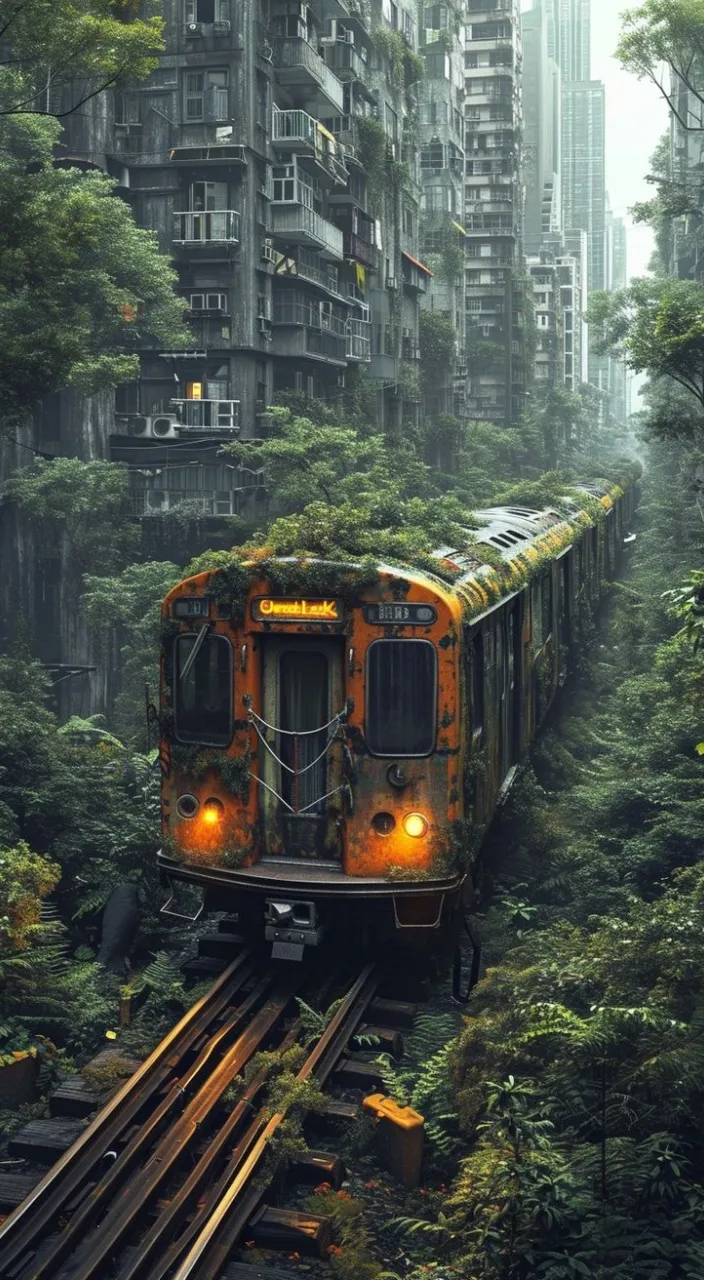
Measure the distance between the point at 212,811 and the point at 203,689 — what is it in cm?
97

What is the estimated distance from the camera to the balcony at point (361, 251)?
42688 millimetres

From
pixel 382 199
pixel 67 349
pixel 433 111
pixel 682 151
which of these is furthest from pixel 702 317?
pixel 433 111

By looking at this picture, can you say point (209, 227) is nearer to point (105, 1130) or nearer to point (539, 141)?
point (105, 1130)

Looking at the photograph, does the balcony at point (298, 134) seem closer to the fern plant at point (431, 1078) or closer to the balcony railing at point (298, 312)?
the balcony railing at point (298, 312)

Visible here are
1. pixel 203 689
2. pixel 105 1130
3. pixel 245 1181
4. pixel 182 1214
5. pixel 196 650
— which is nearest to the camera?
pixel 182 1214

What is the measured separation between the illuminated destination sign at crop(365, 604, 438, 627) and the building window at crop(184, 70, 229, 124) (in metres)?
28.7

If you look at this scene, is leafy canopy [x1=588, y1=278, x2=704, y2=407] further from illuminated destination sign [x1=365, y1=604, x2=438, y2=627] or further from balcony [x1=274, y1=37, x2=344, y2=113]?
illuminated destination sign [x1=365, y1=604, x2=438, y2=627]

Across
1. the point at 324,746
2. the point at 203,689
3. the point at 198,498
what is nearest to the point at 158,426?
the point at 198,498

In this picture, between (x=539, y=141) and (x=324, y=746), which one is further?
(x=539, y=141)

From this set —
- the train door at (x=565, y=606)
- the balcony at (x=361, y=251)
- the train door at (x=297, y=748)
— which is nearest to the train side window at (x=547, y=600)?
the train door at (x=565, y=606)

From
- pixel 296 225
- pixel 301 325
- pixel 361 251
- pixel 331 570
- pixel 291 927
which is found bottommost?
pixel 291 927

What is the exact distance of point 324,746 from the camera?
10.2 metres

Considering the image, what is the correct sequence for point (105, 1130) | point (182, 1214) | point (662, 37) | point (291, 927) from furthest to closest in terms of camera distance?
point (662, 37) < point (291, 927) < point (105, 1130) < point (182, 1214)

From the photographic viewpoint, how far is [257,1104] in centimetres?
848
